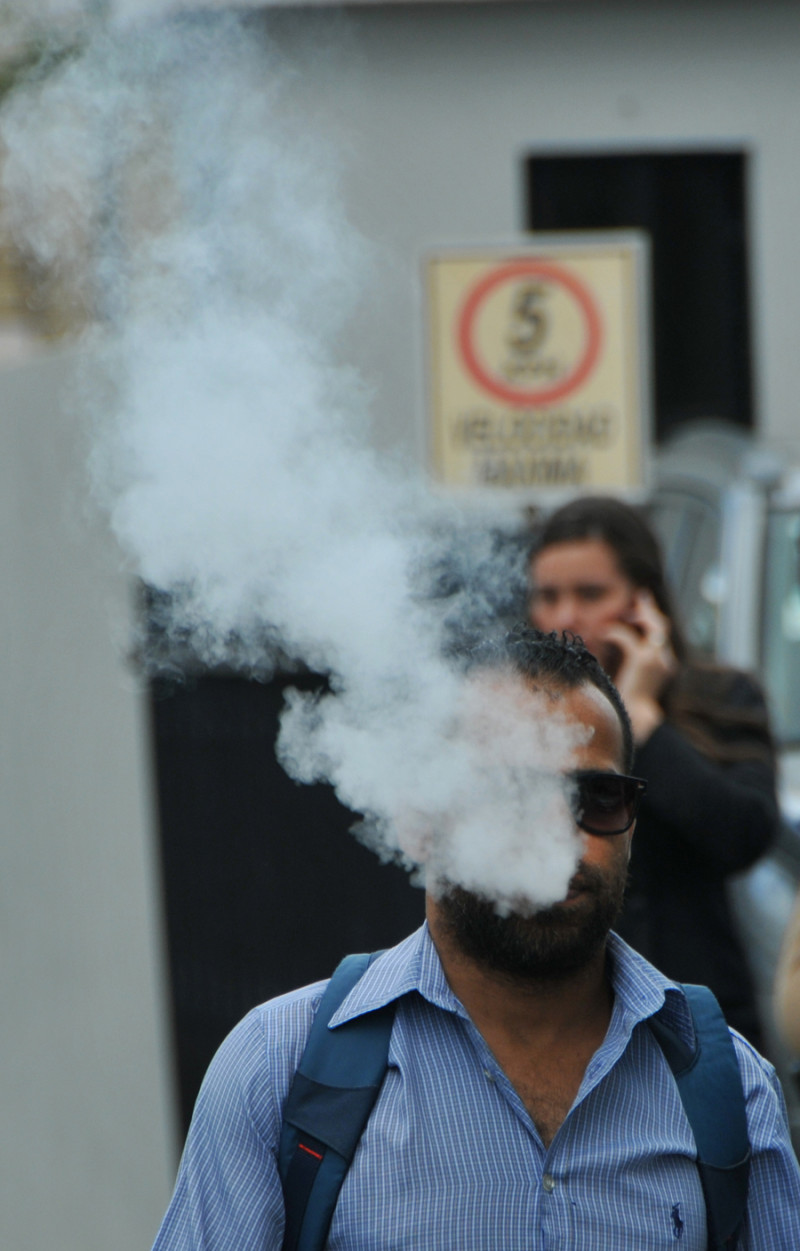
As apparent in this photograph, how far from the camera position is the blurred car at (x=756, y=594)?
165 inches

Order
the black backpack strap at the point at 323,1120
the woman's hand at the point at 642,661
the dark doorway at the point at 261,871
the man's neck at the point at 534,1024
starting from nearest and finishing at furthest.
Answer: the black backpack strap at the point at 323,1120
the man's neck at the point at 534,1024
the woman's hand at the point at 642,661
the dark doorway at the point at 261,871

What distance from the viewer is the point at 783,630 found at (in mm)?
5020

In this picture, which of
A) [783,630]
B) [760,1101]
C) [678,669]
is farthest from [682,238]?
[760,1101]

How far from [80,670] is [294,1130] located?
274 cm

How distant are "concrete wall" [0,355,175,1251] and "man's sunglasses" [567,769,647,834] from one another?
2.43m

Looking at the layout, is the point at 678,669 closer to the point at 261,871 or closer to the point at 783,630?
the point at 261,871

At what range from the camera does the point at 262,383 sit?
9.16 feet

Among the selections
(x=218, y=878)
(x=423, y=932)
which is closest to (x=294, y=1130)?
(x=423, y=932)

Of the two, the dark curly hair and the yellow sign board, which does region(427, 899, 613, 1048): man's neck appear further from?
the yellow sign board

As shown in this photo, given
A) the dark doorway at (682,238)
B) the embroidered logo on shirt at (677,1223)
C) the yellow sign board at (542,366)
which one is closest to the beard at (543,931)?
the embroidered logo on shirt at (677,1223)

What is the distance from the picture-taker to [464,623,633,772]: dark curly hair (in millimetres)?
1707

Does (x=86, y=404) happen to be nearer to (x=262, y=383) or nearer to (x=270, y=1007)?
(x=262, y=383)

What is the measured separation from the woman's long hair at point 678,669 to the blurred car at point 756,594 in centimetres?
109

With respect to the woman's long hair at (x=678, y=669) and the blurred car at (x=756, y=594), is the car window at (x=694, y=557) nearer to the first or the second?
the blurred car at (x=756, y=594)
